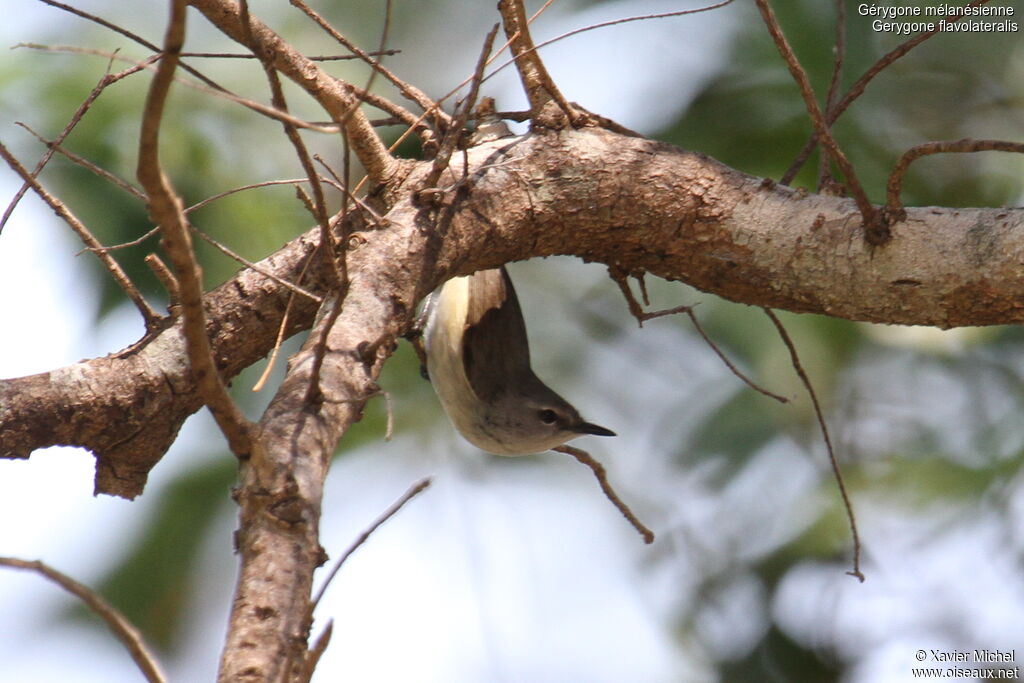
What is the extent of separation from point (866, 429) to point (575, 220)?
15.5 feet

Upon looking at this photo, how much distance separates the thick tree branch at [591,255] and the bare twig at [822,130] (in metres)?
0.05

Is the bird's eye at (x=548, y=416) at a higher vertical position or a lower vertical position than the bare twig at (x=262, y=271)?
lower

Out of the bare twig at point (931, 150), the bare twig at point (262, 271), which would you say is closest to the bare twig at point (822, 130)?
the bare twig at point (931, 150)

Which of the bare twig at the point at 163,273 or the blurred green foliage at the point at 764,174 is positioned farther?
the blurred green foliage at the point at 764,174

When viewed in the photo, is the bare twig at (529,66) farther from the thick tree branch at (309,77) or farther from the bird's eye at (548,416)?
the bird's eye at (548,416)

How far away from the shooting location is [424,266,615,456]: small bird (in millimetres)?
3469

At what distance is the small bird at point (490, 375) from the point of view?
3.47 m

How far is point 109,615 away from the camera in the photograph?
953 mm

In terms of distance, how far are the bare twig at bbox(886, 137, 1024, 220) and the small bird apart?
5.56 ft

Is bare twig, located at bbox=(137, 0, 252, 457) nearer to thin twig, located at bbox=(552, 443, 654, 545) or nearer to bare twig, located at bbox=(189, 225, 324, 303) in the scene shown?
bare twig, located at bbox=(189, 225, 324, 303)

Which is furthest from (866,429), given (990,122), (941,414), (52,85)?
(52,85)

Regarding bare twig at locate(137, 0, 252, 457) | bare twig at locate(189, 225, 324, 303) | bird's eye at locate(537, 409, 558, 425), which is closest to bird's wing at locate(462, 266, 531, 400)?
bird's eye at locate(537, 409, 558, 425)

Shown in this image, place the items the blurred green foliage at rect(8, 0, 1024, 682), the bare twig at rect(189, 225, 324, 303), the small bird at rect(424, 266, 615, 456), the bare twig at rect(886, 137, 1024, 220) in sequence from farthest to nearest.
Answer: the blurred green foliage at rect(8, 0, 1024, 682), the small bird at rect(424, 266, 615, 456), the bare twig at rect(886, 137, 1024, 220), the bare twig at rect(189, 225, 324, 303)

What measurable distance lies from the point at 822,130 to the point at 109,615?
1.66 meters
